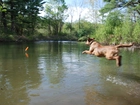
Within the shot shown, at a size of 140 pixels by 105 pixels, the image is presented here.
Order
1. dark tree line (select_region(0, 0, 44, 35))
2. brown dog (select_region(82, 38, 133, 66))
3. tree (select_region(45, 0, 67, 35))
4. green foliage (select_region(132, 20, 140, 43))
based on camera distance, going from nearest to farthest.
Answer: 1. brown dog (select_region(82, 38, 133, 66))
2. green foliage (select_region(132, 20, 140, 43))
3. dark tree line (select_region(0, 0, 44, 35))
4. tree (select_region(45, 0, 67, 35))

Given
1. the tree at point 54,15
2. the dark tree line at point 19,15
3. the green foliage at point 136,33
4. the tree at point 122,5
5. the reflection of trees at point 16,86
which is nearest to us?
the reflection of trees at point 16,86

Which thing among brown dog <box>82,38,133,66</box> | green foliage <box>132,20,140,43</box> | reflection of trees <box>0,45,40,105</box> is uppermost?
green foliage <box>132,20,140,43</box>

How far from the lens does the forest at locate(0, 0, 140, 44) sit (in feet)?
124

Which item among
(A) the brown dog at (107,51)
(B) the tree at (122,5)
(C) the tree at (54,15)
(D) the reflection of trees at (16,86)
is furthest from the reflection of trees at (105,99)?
(C) the tree at (54,15)

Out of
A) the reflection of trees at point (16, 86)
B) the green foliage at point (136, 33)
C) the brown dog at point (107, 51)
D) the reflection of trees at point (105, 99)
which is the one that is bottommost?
the reflection of trees at point (105, 99)

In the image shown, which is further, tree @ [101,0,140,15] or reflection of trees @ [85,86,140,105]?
tree @ [101,0,140,15]

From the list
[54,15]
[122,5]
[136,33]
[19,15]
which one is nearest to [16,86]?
[136,33]

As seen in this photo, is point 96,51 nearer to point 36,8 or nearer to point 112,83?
point 112,83

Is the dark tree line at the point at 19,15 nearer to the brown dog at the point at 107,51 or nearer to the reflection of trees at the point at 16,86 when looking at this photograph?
the reflection of trees at the point at 16,86

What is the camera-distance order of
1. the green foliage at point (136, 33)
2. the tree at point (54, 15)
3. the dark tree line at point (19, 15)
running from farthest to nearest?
A: the tree at point (54, 15) → the dark tree line at point (19, 15) → the green foliage at point (136, 33)

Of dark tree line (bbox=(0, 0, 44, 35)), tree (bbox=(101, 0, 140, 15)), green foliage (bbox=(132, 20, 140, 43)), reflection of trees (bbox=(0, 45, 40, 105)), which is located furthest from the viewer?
dark tree line (bbox=(0, 0, 44, 35))

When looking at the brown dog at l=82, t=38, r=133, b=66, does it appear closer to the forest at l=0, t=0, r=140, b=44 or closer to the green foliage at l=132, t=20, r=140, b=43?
the forest at l=0, t=0, r=140, b=44

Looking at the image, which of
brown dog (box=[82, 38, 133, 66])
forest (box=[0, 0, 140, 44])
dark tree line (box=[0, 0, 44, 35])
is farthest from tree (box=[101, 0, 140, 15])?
brown dog (box=[82, 38, 133, 66])

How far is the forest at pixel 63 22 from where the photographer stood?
37.7m
